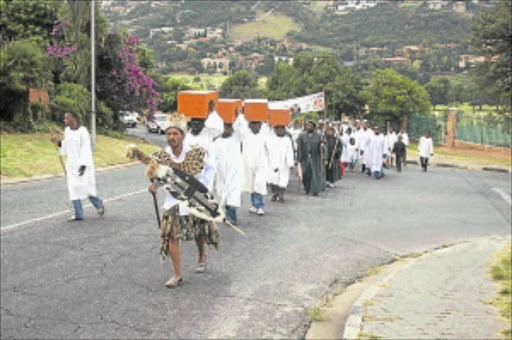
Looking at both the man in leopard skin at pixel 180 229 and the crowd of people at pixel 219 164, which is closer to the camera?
the crowd of people at pixel 219 164

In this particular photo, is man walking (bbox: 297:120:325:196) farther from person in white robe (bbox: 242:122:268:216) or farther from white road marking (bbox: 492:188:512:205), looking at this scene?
white road marking (bbox: 492:188:512:205)

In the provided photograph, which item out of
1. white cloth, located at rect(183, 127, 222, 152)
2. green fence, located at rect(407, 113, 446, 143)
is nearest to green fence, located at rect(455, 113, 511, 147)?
green fence, located at rect(407, 113, 446, 143)

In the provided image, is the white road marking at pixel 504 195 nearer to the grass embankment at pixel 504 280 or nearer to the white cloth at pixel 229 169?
the grass embankment at pixel 504 280

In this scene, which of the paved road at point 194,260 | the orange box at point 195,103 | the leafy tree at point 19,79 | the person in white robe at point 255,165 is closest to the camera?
the orange box at point 195,103

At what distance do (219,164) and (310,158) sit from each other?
697 centimetres

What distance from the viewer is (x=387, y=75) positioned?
5022 centimetres

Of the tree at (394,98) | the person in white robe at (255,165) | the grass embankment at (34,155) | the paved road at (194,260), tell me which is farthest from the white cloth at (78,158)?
the tree at (394,98)

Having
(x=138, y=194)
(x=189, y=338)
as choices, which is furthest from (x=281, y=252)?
(x=138, y=194)

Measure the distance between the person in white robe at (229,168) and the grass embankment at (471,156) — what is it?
24.5 meters

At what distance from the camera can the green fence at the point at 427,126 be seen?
45.8 m

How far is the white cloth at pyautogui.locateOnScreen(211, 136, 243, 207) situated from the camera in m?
10.9

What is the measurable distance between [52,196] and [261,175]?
15.4 feet

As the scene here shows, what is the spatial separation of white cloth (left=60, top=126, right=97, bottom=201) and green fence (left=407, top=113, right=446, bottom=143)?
36.3 metres

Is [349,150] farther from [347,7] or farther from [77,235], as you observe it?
[347,7]
